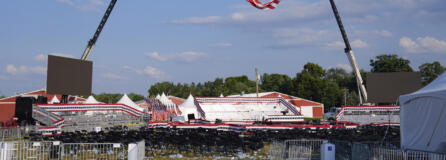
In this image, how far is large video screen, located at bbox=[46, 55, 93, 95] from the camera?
37.4m

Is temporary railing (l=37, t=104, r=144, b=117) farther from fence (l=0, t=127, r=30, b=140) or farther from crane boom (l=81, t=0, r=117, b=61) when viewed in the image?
crane boom (l=81, t=0, r=117, b=61)

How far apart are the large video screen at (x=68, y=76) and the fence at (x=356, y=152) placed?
90.1 feet

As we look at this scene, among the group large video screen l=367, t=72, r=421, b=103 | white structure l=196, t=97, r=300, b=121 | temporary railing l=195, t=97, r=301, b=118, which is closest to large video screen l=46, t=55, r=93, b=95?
temporary railing l=195, t=97, r=301, b=118

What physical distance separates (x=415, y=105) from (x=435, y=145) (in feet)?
5.13

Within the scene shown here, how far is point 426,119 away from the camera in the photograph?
Result: 12789 mm

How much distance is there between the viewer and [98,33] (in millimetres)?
46594

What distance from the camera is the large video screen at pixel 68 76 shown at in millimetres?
37438

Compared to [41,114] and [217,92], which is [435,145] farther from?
[217,92]

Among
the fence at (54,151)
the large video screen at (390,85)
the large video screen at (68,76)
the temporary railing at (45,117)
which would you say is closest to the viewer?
the fence at (54,151)

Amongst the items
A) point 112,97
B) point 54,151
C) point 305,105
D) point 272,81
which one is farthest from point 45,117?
point 112,97

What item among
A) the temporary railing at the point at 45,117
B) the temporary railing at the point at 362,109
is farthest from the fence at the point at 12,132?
the temporary railing at the point at 362,109

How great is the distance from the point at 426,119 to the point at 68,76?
112 ft

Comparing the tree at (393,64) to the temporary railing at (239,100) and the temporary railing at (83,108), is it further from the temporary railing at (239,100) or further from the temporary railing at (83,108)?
the temporary railing at (83,108)

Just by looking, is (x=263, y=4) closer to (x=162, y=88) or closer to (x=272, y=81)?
(x=272, y=81)
